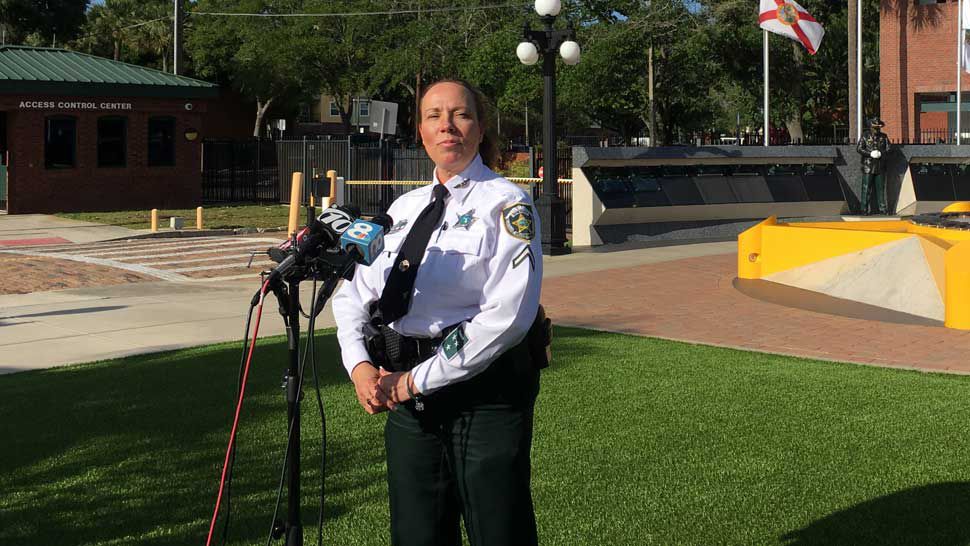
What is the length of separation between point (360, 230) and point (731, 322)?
865cm

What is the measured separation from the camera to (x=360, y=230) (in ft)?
10.2

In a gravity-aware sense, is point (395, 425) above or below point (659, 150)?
below

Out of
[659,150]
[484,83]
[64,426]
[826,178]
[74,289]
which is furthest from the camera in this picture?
[484,83]

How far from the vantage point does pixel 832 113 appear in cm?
5516

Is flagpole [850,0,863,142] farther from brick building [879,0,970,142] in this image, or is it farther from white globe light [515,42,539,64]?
white globe light [515,42,539,64]

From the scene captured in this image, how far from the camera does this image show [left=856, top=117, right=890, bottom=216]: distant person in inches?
857

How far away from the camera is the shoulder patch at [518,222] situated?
3199 mm

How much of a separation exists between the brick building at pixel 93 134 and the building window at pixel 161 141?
0.03 metres

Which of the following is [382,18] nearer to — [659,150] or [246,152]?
[246,152]

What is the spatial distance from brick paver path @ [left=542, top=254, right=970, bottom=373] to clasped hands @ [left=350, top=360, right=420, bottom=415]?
682 centimetres

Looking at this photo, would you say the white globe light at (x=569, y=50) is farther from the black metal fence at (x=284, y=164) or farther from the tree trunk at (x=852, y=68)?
the tree trunk at (x=852, y=68)

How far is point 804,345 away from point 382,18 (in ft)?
157

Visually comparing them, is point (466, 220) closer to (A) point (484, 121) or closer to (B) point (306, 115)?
(A) point (484, 121)

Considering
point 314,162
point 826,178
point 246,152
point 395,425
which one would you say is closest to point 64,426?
point 395,425
